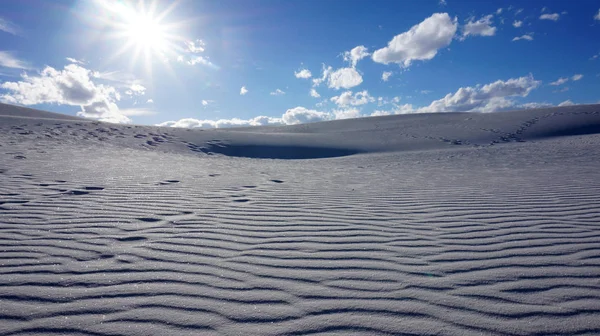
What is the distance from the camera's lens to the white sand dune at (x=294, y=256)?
208 cm

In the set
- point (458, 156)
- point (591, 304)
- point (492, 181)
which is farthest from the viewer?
point (458, 156)

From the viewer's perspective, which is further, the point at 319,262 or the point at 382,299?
the point at 319,262

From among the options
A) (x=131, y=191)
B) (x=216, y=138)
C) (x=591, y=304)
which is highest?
(x=216, y=138)

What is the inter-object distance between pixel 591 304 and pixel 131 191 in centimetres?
567

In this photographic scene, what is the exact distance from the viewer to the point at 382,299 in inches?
90.7

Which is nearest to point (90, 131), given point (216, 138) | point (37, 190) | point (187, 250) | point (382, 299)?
point (216, 138)

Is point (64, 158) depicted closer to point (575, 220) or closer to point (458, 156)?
point (575, 220)

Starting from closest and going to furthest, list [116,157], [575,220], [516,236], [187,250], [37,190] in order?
[187,250] → [516,236] → [575,220] → [37,190] → [116,157]

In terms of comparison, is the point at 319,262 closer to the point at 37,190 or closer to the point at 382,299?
the point at 382,299

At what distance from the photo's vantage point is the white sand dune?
2.08 metres

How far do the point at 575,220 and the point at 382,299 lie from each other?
3275 mm

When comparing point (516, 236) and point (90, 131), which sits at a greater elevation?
point (90, 131)

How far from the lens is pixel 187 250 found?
10.1 ft

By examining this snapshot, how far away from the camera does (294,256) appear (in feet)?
9.84
